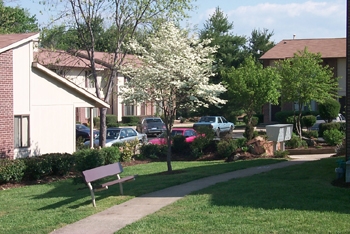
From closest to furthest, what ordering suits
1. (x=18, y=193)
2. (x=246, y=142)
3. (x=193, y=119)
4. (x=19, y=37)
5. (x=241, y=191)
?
(x=241, y=191) < (x=18, y=193) < (x=19, y=37) < (x=246, y=142) < (x=193, y=119)

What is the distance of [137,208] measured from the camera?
10781mm

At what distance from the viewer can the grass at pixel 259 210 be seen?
28.1 ft

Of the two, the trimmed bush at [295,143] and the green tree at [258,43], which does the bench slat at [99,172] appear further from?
the green tree at [258,43]

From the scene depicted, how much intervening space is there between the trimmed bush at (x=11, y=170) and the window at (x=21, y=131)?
217 centimetres

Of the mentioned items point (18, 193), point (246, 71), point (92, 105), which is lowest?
point (18, 193)

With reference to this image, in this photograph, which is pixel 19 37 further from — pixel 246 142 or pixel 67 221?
pixel 67 221

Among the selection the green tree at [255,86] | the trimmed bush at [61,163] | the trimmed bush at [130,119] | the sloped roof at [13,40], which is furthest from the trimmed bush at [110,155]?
the trimmed bush at [130,119]

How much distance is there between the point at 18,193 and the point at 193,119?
44378mm

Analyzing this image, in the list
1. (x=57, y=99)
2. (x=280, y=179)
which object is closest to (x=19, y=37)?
(x=57, y=99)

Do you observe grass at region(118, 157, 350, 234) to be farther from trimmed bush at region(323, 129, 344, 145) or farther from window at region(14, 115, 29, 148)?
trimmed bush at region(323, 129, 344, 145)

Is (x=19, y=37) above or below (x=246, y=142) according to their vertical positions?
above

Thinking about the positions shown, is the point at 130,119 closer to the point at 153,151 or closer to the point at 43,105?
the point at 153,151

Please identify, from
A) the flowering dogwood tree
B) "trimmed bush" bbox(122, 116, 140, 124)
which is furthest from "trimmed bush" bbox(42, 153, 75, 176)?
"trimmed bush" bbox(122, 116, 140, 124)

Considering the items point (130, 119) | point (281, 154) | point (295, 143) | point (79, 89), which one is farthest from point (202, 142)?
point (130, 119)
